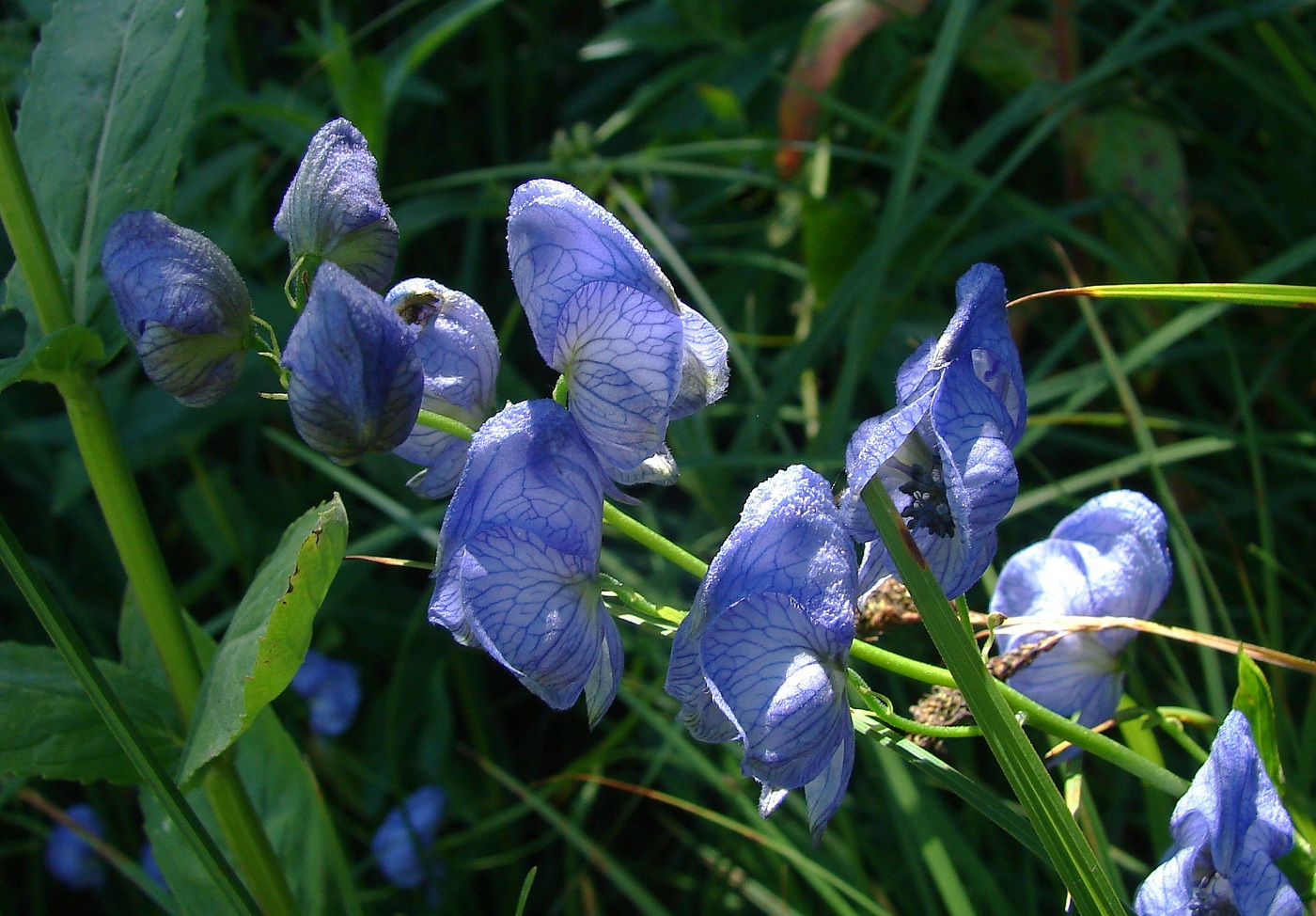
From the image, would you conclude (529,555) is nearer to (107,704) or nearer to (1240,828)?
(107,704)

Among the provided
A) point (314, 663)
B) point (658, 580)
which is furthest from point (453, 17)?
point (314, 663)

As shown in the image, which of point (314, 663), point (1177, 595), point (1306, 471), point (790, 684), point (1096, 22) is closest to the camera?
point (790, 684)

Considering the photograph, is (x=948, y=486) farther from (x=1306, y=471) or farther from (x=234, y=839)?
(x=1306, y=471)

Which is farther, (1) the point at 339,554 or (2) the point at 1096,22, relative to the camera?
(2) the point at 1096,22

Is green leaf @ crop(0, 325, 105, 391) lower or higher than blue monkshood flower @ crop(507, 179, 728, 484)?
lower

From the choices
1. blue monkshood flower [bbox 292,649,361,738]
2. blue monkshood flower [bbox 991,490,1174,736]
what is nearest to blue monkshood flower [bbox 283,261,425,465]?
blue monkshood flower [bbox 991,490,1174,736]

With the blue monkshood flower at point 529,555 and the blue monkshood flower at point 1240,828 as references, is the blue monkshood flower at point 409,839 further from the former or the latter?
the blue monkshood flower at point 1240,828

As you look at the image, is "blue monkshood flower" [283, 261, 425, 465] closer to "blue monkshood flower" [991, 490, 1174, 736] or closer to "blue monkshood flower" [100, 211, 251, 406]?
"blue monkshood flower" [100, 211, 251, 406]
